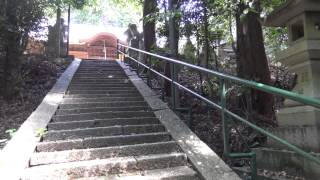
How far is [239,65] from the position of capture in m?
9.20

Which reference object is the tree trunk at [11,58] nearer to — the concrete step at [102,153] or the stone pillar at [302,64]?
Answer: the concrete step at [102,153]

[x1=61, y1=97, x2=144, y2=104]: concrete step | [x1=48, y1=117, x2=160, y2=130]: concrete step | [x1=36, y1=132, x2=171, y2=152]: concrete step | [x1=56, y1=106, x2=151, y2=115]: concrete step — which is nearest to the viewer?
[x1=36, y1=132, x2=171, y2=152]: concrete step

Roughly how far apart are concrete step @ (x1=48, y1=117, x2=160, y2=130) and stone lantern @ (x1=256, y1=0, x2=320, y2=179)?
179 cm

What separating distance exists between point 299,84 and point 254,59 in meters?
2.97

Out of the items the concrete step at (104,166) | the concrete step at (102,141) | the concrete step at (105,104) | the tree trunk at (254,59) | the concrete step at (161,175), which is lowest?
the concrete step at (161,175)

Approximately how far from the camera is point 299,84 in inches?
239

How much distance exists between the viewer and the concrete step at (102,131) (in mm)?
5664

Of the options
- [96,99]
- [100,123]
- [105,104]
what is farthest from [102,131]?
[96,99]

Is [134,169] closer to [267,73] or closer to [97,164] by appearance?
[97,164]

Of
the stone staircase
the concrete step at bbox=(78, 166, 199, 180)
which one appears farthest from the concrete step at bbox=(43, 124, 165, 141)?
the concrete step at bbox=(78, 166, 199, 180)

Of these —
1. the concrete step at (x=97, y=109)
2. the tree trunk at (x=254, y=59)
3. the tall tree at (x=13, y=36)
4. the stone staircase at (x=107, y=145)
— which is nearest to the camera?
the stone staircase at (x=107, y=145)

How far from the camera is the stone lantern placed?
5.27 m

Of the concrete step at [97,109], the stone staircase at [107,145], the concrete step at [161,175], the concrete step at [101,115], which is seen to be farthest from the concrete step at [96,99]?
the concrete step at [161,175]

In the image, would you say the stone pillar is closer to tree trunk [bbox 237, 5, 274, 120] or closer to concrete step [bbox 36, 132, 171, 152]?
concrete step [bbox 36, 132, 171, 152]
